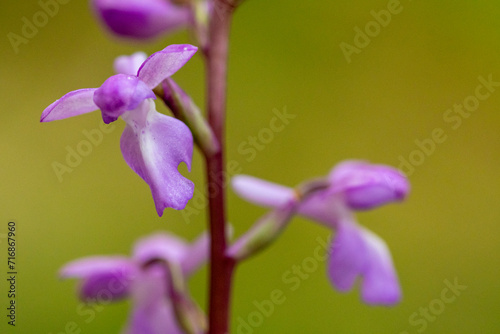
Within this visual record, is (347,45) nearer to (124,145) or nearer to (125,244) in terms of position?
(125,244)

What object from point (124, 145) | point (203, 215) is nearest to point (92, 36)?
point (203, 215)

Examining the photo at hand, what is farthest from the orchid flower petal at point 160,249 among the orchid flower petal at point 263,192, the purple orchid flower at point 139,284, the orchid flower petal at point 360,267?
the orchid flower petal at point 360,267

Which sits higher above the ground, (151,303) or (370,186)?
(370,186)

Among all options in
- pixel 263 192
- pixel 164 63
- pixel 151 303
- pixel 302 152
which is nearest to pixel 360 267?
pixel 263 192

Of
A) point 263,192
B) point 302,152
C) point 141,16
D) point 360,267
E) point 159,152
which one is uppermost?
point 141,16

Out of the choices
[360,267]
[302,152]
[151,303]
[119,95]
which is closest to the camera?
[119,95]

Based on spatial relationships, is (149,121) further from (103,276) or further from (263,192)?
(103,276)
